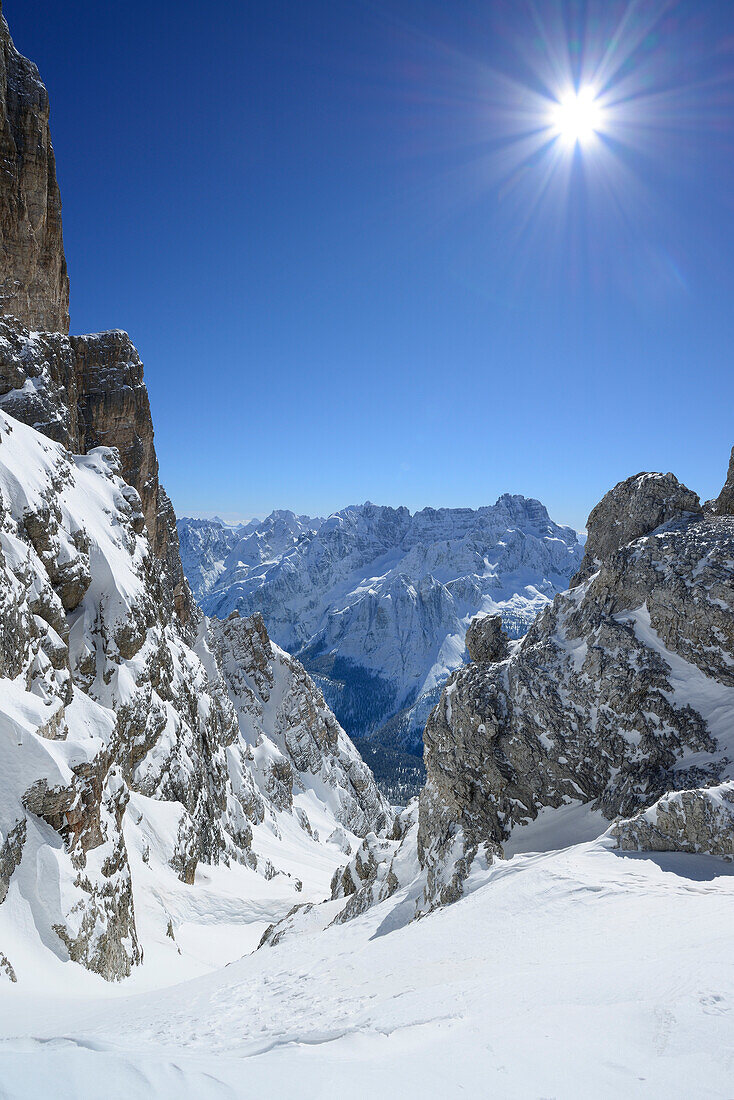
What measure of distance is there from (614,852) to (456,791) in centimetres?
999

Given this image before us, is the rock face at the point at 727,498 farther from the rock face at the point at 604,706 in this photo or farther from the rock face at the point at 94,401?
the rock face at the point at 94,401

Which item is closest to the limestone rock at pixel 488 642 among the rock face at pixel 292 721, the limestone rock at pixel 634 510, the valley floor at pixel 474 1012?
the limestone rock at pixel 634 510

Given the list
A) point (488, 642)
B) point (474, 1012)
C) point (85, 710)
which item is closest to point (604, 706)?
point (488, 642)

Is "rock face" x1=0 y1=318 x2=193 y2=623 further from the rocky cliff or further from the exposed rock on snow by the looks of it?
the exposed rock on snow

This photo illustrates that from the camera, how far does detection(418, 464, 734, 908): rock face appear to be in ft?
68.5

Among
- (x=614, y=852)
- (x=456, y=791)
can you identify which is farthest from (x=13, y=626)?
(x=614, y=852)

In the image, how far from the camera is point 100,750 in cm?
2231

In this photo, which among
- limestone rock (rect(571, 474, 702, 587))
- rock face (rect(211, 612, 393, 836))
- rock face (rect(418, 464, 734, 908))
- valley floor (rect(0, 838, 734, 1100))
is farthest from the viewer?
rock face (rect(211, 612, 393, 836))

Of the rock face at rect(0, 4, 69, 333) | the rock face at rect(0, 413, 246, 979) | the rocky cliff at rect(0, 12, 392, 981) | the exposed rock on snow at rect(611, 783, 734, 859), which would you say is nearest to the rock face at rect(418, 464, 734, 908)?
the exposed rock on snow at rect(611, 783, 734, 859)

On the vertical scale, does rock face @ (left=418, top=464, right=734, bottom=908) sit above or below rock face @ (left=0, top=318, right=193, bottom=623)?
below

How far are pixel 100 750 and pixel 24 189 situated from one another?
4122 centimetres

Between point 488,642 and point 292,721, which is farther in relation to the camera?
point 292,721

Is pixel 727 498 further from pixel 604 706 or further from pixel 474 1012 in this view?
pixel 474 1012

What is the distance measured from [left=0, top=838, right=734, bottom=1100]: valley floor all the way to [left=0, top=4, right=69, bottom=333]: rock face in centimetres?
4453
